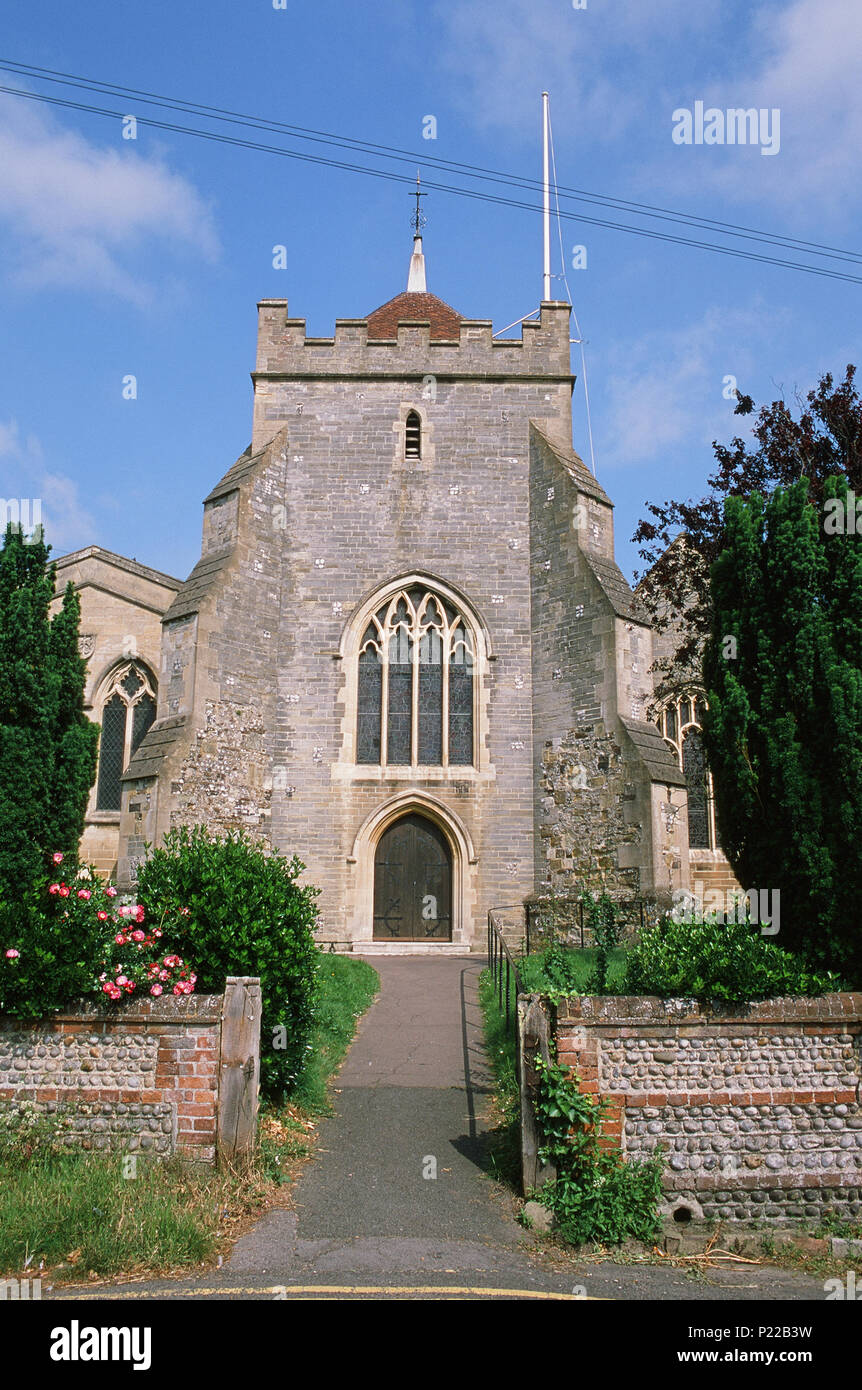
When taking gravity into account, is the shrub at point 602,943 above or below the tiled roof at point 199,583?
below

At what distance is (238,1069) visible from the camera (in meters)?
6.37

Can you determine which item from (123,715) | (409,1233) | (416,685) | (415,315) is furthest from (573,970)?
(415,315)

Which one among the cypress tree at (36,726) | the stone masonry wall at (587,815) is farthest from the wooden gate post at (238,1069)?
the stone masonry wall at (587,815)

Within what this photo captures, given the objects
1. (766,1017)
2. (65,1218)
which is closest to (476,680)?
(766,1017)

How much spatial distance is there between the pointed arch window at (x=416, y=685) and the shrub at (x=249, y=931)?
8.38 meters

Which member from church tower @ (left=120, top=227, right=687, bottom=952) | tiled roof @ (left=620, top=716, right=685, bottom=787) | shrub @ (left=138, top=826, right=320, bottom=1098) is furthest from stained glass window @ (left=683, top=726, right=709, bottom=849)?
shrub @ (left=138, top=826, right=320, bottom=1098)

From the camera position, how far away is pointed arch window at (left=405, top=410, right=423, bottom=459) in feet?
56.8

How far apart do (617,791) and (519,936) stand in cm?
296

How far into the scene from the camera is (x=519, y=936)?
1548cm

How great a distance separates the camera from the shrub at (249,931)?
715 centimetres

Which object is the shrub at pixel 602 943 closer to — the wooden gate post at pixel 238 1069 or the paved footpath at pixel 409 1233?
the paved footpath at pixel 409 1233

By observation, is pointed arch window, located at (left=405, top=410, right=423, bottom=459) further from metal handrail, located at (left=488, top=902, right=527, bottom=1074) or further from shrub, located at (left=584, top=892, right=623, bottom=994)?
shrub, located at (left=584, top=892, right=623, bottom=994)

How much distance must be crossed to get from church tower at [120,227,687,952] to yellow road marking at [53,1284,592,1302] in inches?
365
